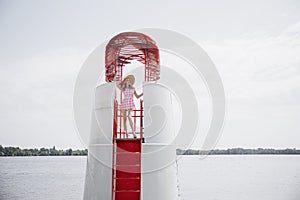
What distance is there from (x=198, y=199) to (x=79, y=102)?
53.6 ft

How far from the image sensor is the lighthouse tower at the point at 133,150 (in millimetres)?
6348

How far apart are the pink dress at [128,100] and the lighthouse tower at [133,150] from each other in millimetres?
133

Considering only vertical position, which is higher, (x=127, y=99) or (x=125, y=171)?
(x=127, y=99)

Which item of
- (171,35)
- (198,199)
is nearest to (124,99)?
(171,35)

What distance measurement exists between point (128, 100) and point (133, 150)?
1.08m

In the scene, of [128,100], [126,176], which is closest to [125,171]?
[126,176]

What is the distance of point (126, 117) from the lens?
7.02 m

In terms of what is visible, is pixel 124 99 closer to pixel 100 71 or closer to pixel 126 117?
pixel 126 117

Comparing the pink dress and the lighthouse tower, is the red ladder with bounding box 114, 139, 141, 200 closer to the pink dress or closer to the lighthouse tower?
the lighthouse tower

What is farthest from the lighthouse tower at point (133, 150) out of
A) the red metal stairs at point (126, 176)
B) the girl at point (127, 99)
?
the girl at point (127, 99)

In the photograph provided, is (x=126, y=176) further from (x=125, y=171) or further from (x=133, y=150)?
(x=133, y=150)

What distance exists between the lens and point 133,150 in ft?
22.0

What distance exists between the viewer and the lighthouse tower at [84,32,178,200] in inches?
250

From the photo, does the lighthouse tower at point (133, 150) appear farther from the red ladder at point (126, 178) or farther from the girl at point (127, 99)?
the girl at point (127, 99)
